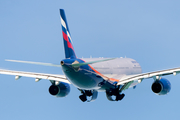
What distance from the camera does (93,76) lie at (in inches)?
1174

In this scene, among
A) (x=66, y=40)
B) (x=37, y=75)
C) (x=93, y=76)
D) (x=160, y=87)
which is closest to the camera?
(x=66, y=40)

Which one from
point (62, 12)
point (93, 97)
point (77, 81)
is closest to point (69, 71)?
point (77, 81)

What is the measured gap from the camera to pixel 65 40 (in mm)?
29031

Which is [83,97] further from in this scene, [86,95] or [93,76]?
[93,76]

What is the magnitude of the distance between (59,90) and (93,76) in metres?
5.95

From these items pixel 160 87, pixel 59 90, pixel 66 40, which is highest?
pixel 66 40

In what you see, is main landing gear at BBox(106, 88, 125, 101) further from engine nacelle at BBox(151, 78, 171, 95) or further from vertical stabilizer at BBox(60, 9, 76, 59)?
vertical stabilizer at BBox(60, 9, 76, 59)

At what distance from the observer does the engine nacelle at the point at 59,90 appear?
34156mm

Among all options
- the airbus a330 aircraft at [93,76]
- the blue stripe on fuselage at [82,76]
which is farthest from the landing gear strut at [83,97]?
the blue stripe on fuselage at [82,76]

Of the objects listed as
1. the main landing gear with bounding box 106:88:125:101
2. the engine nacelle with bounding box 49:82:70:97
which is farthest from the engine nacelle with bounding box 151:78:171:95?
the engine nacelle with bounding box 49:82:70:97

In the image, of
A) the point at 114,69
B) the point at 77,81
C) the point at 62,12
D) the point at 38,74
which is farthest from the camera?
the point at 114,69

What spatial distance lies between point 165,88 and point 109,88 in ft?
19.7

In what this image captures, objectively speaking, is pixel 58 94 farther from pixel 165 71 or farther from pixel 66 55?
pixel 165 71

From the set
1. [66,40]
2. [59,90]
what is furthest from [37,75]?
[66,40]
